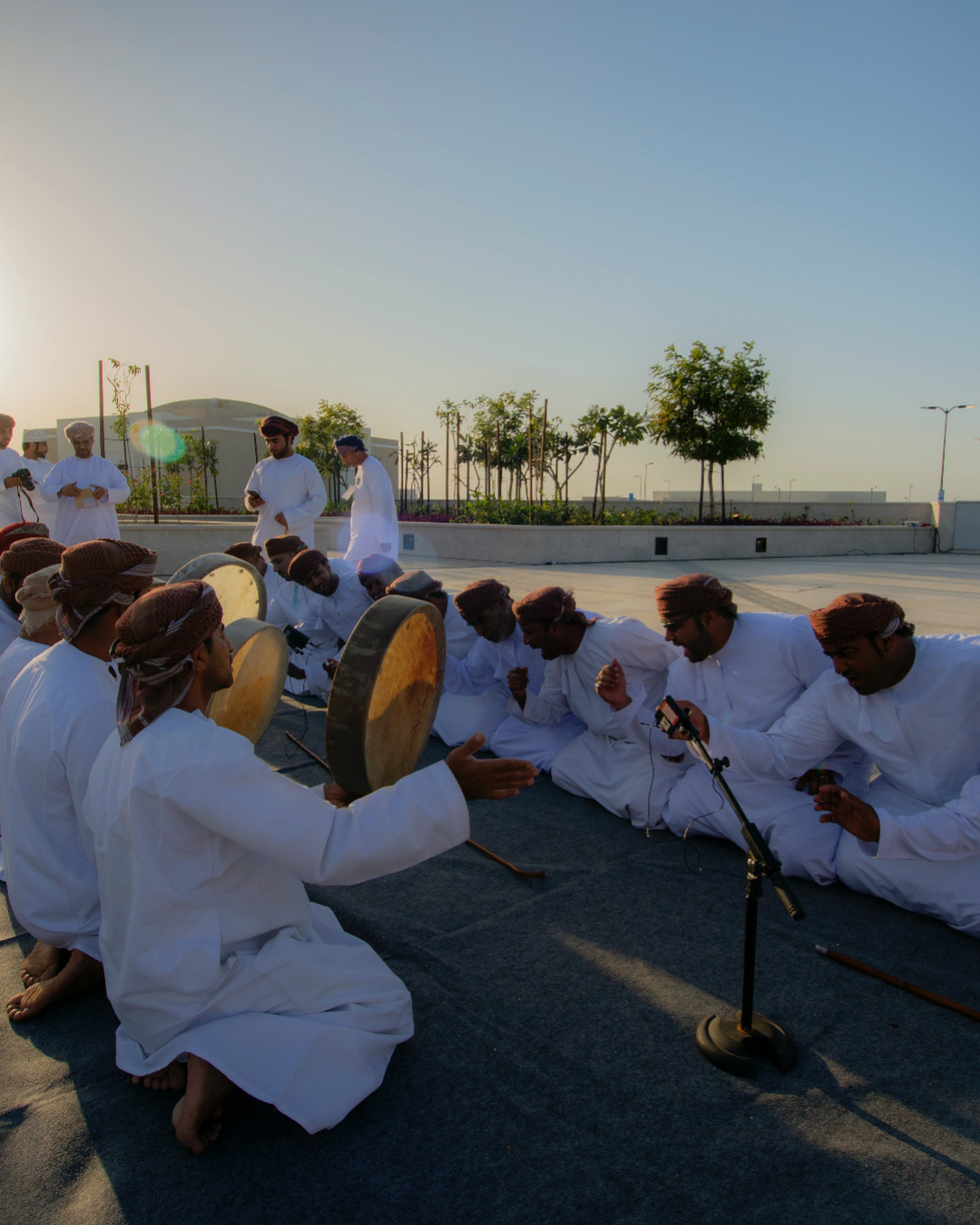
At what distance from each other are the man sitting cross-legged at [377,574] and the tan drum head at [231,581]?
1053mm

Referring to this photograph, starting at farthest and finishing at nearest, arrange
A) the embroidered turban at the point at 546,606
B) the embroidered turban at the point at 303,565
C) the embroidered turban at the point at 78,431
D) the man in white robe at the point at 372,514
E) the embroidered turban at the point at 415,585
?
the man in white robe at the point at 372,514 < the embroidered turban at the point at 78,431 < the embroidered turban at the point at 303,565 < the embroidered turban at the point at 415,585 < the embroidered turban at the point at 546,606

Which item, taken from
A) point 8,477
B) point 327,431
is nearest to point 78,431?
point 8,477

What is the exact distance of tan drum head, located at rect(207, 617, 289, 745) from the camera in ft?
10.8

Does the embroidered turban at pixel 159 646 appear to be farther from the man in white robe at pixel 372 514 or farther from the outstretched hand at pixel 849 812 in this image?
the man in white robe at pixel 372 514

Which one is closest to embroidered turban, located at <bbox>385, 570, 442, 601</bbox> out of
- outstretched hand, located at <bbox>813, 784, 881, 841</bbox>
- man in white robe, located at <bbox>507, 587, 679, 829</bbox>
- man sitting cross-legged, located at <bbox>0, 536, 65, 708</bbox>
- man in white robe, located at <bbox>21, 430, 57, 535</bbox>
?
man in white robe, located at <bbox>507, 587, 679, 829</bbox>

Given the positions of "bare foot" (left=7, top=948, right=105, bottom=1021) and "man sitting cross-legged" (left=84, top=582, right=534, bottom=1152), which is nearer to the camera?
"man sitting cross-legged" (left=84, top=582, right=534, bottom=1152)

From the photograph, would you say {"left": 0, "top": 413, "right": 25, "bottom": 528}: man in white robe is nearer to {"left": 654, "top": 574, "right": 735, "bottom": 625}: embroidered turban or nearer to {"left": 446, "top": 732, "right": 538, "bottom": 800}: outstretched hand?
{"left": 654, "top": 574, "right": 735, "bottom": 625}: embroidered turban

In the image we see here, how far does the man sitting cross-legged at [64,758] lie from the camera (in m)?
2.44

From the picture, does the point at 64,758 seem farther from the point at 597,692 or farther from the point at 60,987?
the point at 597,692

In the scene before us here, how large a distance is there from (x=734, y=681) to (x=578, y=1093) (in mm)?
2198

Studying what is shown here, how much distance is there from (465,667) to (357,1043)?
11.5 feet

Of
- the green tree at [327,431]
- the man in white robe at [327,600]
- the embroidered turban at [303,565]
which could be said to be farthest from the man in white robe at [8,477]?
the green tree at [327,431]

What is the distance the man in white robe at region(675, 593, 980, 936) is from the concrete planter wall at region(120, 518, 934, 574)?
13239 millimetres

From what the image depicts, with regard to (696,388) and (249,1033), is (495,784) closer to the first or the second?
(249,1033)
